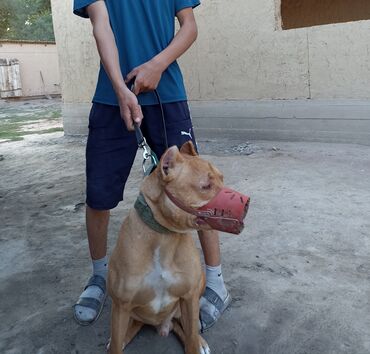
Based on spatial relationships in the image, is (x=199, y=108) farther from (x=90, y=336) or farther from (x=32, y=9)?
(x=32, y=9)

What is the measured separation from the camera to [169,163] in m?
1.79

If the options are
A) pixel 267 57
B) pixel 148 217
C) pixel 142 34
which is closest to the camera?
pixel 148 217

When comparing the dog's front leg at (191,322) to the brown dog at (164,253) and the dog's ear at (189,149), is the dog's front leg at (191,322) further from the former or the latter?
the dog's ear at (189,149)

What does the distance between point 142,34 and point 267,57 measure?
4609 mm

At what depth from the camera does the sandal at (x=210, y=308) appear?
2367mm

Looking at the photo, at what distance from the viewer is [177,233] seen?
198cm

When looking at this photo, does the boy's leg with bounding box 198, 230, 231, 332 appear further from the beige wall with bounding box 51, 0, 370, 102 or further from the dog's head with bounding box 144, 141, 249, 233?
the beige wall with bounding box 51, 0, 370, 102

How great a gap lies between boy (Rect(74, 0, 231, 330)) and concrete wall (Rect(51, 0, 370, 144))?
4142 millimetres

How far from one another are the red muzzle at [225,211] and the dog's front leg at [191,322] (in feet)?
1.58

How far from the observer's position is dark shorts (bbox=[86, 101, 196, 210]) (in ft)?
7.77

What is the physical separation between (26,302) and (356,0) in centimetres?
899

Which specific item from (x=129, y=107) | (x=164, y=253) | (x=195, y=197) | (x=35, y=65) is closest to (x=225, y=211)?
(x=195, y=197)

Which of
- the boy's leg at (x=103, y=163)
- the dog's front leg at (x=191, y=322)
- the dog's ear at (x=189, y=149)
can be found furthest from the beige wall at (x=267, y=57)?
the dog's front leg at (x=191, y=322)

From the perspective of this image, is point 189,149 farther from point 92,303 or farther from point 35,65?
point 35,65
